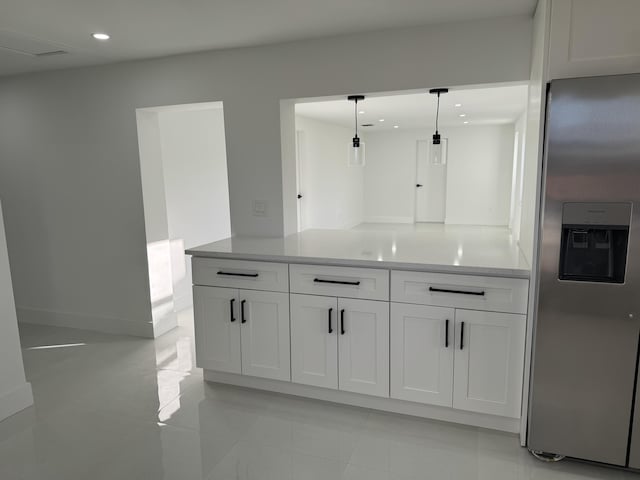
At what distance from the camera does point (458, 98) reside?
17.4 ft

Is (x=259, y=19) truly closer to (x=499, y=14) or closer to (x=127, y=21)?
(x=127, y=21)

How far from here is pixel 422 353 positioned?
2.35 metres

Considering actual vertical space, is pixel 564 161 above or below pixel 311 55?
below

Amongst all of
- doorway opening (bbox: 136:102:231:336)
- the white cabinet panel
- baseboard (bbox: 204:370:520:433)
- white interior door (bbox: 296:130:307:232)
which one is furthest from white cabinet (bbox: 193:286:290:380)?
white interior door (bbox: 296:130:307:232)

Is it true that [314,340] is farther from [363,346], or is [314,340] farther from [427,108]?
[427,108]

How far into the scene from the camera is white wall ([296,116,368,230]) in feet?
23.7

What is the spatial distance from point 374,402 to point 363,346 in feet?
1.21

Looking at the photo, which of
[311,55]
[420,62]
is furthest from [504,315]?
[311,55]

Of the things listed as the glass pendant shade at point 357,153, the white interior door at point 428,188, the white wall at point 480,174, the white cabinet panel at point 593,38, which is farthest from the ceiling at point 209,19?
the white interior door at point 428,188

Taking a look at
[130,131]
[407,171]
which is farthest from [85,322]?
[407,171]

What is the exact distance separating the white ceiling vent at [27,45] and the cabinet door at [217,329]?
1.91 m

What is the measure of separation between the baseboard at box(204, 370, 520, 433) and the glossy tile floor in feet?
0.14

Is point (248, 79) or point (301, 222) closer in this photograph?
point (248, 79)

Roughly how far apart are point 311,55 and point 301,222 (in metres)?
4.39
